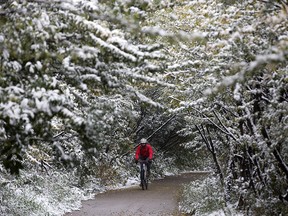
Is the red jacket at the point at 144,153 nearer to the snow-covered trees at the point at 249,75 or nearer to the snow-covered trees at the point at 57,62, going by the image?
the snow-covered trees at the point at 249,75

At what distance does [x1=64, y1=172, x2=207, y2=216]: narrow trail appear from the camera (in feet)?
32.9

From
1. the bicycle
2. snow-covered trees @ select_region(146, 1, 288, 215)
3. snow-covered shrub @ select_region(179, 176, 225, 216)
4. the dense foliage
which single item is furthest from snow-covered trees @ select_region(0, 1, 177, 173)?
the bicycle

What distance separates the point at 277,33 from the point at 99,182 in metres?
11.5

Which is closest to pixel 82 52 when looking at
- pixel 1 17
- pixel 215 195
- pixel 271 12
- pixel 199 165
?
pixel 1 17

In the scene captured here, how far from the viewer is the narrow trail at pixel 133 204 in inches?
394

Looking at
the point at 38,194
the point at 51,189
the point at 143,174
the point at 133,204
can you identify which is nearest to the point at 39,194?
the point at 38,194

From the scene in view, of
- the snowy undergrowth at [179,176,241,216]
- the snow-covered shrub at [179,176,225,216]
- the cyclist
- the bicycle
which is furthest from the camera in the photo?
the cyclist

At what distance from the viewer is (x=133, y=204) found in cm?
1108

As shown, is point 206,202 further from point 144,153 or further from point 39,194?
point 144,153

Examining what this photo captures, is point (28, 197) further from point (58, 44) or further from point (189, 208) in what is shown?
point (58, 44)

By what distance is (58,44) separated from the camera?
446cm

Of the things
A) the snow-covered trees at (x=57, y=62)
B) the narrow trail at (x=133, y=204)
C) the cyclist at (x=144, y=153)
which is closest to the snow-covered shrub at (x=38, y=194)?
the narrow trail at (x=133, y=204)

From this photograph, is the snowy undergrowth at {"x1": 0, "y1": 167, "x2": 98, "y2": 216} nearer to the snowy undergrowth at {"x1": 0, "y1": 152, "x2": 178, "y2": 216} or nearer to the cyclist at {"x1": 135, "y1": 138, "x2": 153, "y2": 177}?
the snowy undergrowth at {"x1": 0, "y1": 152, "x2": 178, "y2": 216}

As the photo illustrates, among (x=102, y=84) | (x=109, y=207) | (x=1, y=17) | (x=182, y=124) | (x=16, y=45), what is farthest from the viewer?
(x=182, y=124)
